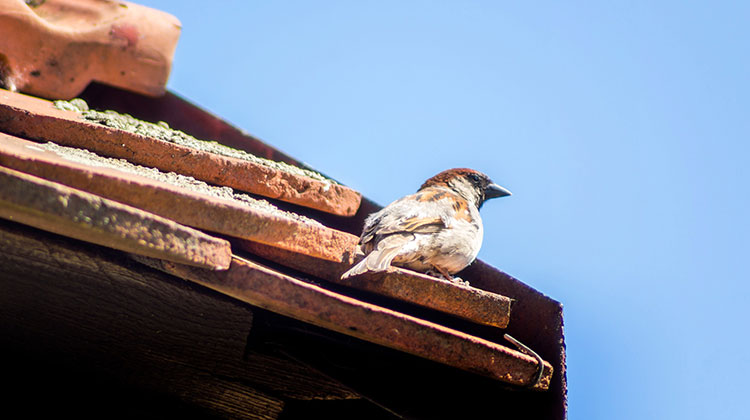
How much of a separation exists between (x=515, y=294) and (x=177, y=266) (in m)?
1.17

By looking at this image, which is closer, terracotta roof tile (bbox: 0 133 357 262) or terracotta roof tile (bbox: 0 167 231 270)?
terracotta roof tile (bbox: 0 167 231 270)

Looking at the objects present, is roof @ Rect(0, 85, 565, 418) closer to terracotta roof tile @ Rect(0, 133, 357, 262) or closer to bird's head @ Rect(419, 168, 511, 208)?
terracotta roof tile @ Rect(0, 133, 357, 262)

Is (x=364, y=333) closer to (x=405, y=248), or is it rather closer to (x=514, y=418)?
(x=514, y=418)

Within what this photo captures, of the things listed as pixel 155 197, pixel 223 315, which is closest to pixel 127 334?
pixel 223 315

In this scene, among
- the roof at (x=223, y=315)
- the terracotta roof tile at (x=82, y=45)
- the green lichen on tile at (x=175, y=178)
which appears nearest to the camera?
the roof at (x=223, y=315)

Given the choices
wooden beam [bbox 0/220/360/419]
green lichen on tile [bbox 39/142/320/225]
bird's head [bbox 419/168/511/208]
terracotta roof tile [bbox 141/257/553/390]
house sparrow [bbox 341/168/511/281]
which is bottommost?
wooden beam [bbox 0/220/360/419]

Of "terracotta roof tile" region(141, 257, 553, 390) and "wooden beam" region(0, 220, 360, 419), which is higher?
"terracotta roof tile" region(141, 257, 553, 390)

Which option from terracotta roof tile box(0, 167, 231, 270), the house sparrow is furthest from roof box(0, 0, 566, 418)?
the house sparrow

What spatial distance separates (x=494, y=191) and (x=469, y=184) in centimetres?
17

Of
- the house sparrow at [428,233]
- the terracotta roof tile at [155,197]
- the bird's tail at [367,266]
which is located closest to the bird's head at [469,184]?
the house sparrow at [428,233]

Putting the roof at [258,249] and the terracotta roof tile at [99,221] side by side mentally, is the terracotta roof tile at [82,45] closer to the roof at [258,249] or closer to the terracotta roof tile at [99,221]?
the roof at [258,249]

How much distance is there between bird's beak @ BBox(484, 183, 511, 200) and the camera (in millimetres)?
4117

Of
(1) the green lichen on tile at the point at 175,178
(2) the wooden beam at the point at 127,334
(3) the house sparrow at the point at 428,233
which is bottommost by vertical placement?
(2) the wooden beam at the point at 127,334

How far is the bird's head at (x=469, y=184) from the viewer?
406 cm
